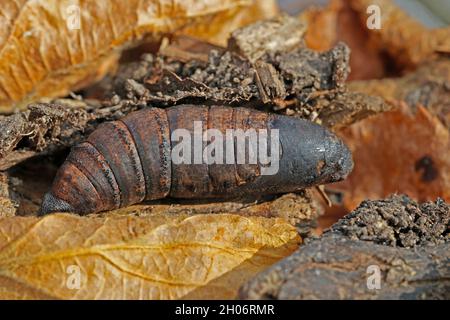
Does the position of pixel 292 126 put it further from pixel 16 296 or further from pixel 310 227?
pixel 16 296

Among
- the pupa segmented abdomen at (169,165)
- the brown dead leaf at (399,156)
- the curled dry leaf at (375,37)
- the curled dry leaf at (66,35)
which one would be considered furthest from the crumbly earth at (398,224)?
A: the curled dry leaf at (375,37)

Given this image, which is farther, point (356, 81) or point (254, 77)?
point (356, 81)

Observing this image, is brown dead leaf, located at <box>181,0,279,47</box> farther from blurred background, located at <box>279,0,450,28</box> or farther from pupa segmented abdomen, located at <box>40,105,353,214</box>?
pupa segmented abdomen, located at <box>40,105,353,214</box>

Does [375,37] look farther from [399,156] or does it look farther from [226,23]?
[226,23]

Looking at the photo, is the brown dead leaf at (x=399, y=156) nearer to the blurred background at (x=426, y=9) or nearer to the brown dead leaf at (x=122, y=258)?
the blurred background at (x=426, y=9)

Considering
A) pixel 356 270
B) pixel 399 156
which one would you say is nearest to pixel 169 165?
pixel 356 270

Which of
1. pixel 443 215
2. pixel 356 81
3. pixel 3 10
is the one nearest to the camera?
pixel 443 215
